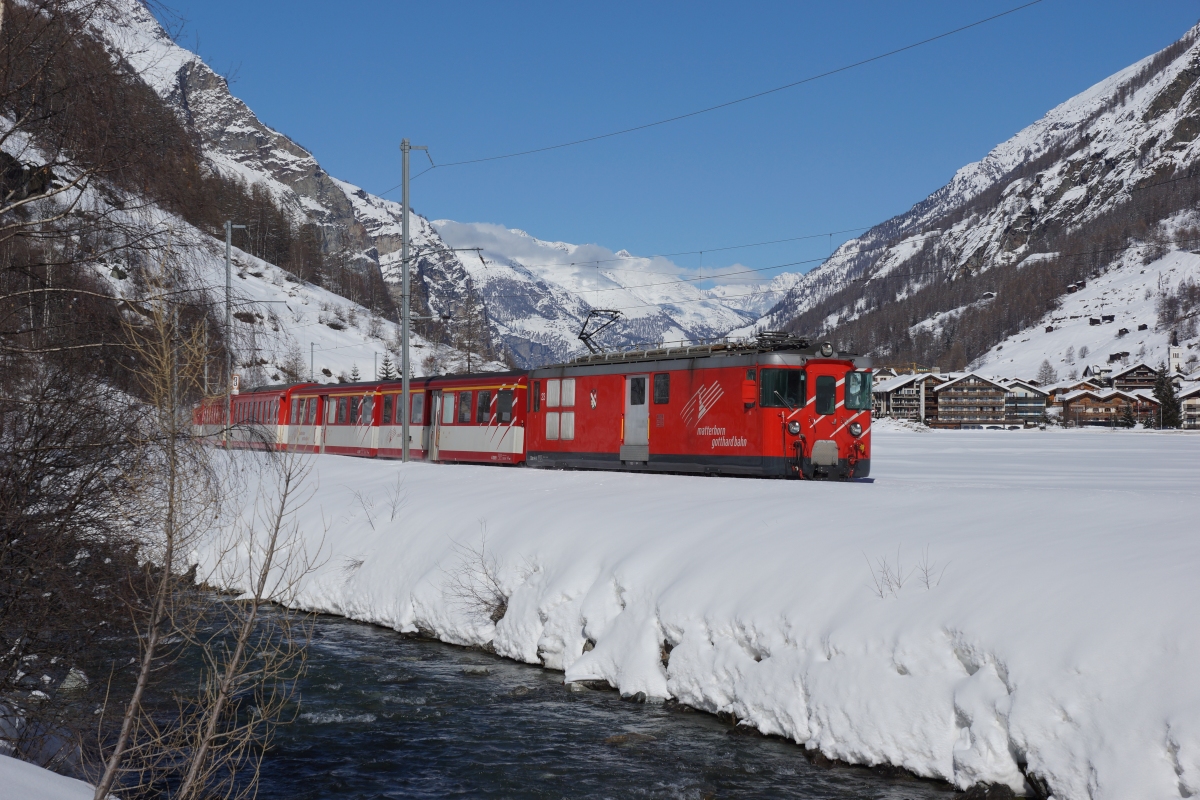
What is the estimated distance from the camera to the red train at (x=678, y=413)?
20953 millimetres

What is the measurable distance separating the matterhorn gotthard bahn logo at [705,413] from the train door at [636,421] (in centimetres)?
134

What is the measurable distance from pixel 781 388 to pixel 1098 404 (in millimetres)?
148346

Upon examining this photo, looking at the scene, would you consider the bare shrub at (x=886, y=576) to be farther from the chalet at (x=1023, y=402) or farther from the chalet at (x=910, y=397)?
the chalet at (x=1023, y=402)

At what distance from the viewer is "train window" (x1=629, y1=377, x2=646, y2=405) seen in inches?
939

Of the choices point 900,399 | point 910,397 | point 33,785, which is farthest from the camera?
point 900,399

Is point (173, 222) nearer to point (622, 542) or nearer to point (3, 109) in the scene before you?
point (3, 109)

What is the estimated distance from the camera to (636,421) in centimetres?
2411

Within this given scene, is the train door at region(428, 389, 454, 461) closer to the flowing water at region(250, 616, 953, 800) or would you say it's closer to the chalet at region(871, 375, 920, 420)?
the flowing water at region(250, 616, 953, 800)

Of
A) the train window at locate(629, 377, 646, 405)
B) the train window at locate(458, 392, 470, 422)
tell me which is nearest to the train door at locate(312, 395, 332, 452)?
the train window at locate(458, 392, 470, 422)

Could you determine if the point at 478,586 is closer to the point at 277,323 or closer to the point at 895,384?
the point at 277,323

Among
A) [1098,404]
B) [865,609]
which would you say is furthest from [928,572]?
[1098,404]

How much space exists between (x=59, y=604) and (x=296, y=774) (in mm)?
2933

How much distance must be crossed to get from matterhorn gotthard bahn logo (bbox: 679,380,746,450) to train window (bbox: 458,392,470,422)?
34.3ft

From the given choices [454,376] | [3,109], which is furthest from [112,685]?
[454,376]
